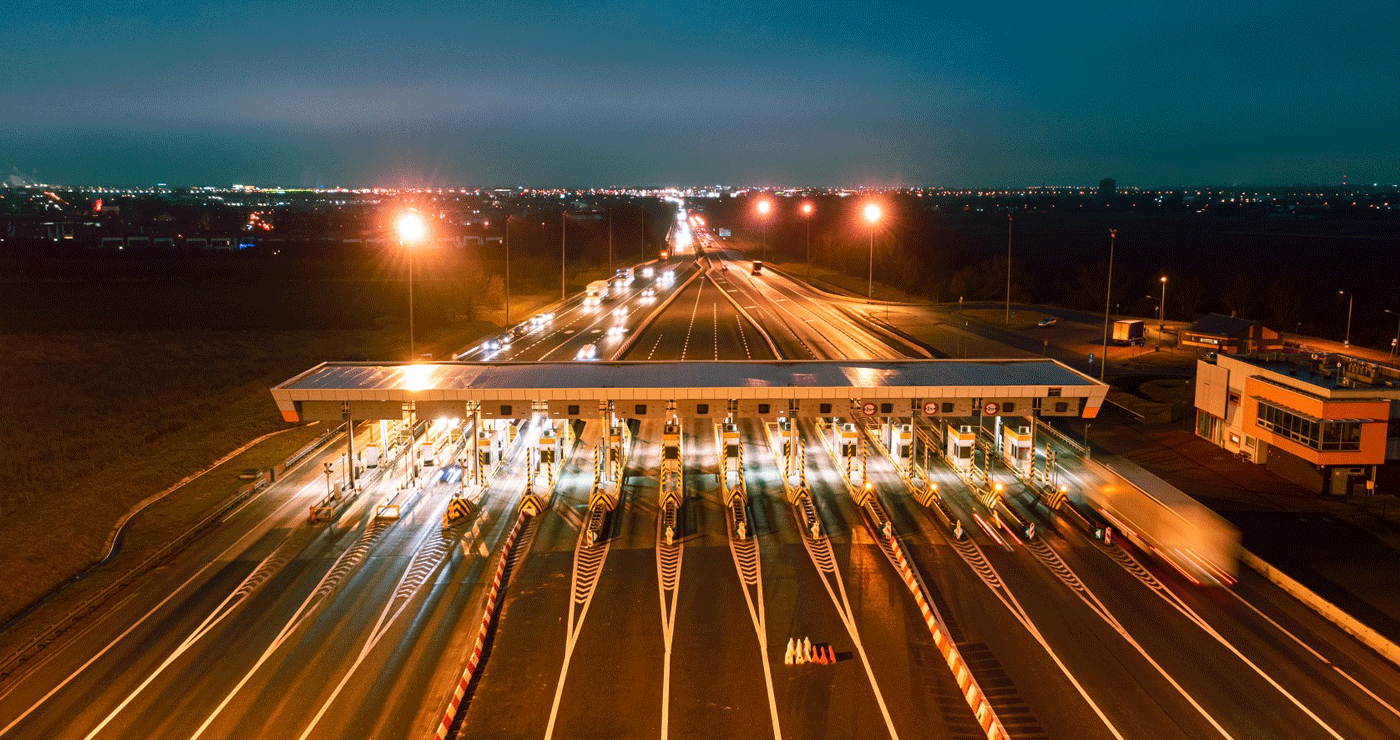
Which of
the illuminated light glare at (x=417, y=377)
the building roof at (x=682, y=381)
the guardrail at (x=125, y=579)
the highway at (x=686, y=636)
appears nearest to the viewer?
the highway at (x=686, y=636)

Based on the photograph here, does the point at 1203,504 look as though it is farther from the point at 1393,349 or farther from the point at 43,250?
the point at 43,250

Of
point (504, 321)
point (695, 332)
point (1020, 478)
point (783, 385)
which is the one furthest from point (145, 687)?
point (504, 321)

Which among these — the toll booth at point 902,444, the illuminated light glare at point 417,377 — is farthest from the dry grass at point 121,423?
the toll booth at point 902,444

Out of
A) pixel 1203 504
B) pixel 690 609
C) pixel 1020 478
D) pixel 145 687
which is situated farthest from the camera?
pixel 1020 478

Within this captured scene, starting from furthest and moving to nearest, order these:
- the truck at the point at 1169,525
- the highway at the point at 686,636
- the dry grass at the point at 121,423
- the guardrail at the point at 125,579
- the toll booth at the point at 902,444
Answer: the toll booth at the point at 902,444, the dry grass at the point at 121,423, the truck at the point at 1169,525, the guardrail at the point at 125,579, the highway at the point at 686,636

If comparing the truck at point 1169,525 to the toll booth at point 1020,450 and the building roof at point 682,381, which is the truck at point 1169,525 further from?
the building roof at point 682,381

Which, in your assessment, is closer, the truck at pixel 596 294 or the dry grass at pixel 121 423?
the dry grass at pixel 121 423
